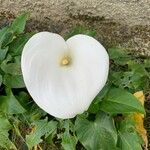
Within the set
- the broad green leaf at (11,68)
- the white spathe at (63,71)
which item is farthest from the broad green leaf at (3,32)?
the white spathe at (63,71)

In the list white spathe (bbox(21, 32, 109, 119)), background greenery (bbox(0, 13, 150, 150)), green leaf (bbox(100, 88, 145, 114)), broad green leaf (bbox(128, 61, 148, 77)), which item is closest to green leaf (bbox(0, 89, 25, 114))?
background greenery (bbox(0, 13, 150, 150))

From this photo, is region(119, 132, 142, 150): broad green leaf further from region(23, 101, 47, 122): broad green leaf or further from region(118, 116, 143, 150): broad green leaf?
region(23, 101, 47, 122): broad green leaf

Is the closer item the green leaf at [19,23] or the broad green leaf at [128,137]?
the broad green leaf at [128,137]

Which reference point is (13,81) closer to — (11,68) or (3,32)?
(11,68)

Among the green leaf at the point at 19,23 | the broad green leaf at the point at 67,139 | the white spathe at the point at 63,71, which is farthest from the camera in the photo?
the green leaf at the point at 19,23

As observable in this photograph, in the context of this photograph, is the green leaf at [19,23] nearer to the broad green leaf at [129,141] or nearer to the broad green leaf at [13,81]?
the broad green leaf at [13,81]

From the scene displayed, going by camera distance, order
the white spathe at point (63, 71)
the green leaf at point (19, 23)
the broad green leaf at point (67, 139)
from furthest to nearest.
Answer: the green leaf at point (19, 23) → the broad green leaf at point (67, 139) → the white spathe at point (63, 71)

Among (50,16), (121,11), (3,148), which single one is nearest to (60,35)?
(50,16)

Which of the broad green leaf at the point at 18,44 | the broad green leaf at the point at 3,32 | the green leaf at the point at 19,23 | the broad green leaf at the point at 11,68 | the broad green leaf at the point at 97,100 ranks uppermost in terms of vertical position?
the green leaf at the point at 19,23

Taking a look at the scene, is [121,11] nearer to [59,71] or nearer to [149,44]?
[149,44]
